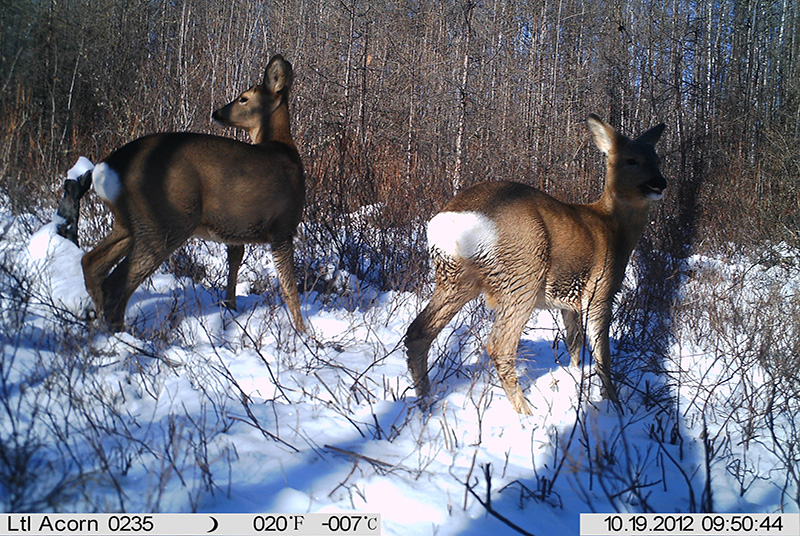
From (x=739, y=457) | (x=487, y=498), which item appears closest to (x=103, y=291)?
(x=487, y=498)

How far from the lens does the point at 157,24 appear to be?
12070 mm

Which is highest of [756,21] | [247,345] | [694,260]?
[756,21]

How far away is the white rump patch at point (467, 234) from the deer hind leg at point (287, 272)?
157cm

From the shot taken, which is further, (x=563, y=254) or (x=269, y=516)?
(x=563, y=254)

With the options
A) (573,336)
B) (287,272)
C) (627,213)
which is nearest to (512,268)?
(573,336)

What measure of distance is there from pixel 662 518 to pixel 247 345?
9.13 feet

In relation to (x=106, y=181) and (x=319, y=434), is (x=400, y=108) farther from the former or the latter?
(x=319, y=434)

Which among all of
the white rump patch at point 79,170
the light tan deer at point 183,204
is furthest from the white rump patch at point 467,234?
the white rump patch at point 79,170

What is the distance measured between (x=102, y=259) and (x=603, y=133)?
4025 mm

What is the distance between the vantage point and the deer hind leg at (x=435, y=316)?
3717mm

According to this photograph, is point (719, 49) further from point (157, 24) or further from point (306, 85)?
point (157, 24)

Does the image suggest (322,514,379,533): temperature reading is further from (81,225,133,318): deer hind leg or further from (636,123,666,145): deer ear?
(636,123,666,145): deer ear

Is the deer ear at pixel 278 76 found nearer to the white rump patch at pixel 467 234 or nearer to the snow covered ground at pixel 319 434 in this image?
the snow covered ground at pixel 319 434

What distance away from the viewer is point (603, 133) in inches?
188
